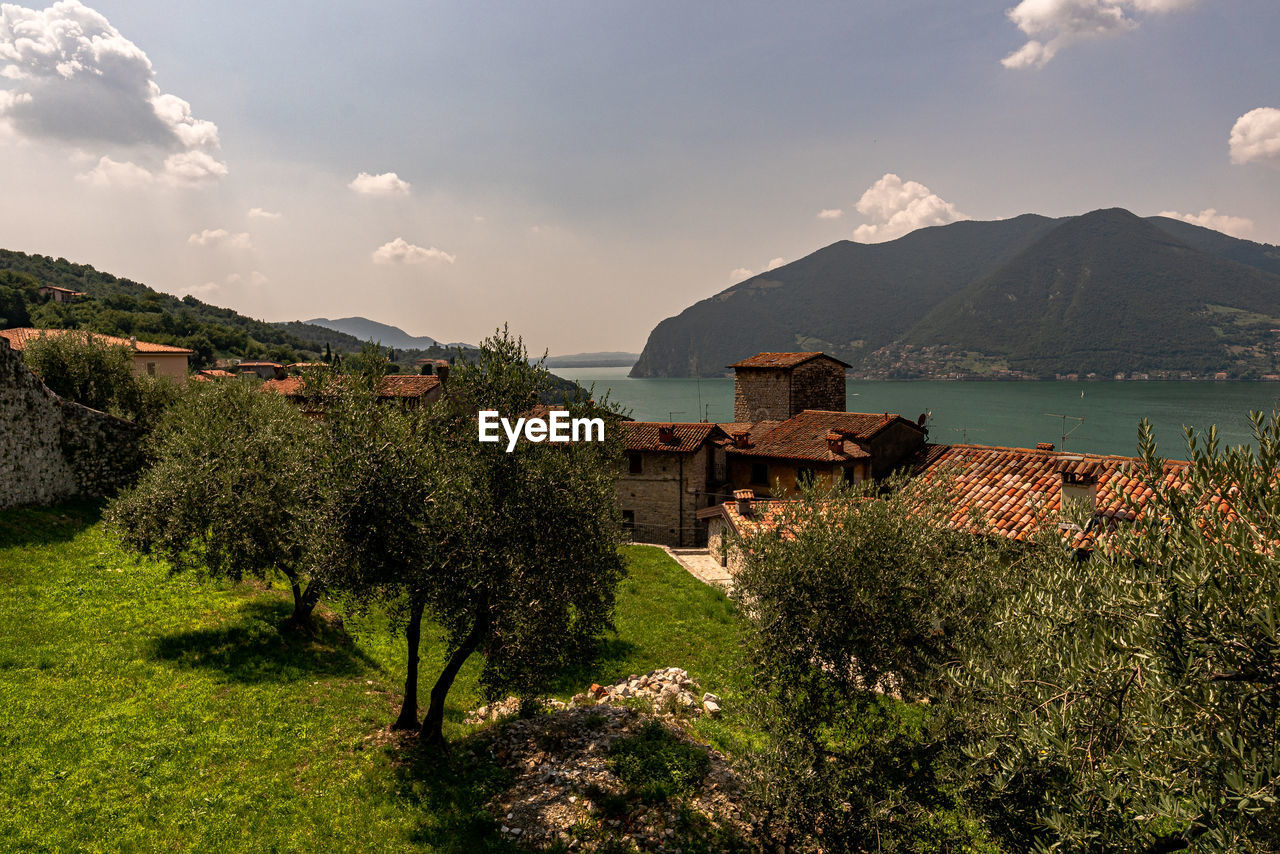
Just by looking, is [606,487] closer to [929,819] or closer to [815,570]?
[815,570]

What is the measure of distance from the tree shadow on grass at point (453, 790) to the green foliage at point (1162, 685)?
31.3 feet

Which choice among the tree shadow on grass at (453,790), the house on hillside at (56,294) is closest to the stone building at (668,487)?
the tree shadow on grass at (453,790)

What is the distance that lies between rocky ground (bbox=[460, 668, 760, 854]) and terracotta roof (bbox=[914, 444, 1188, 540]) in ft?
37.9

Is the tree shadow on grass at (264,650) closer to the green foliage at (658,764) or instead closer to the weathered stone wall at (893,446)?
the green foliage at (658,764)

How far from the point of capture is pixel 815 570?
10.3 m

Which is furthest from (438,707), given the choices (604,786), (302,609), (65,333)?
(65,333)

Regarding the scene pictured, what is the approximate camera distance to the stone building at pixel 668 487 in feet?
146

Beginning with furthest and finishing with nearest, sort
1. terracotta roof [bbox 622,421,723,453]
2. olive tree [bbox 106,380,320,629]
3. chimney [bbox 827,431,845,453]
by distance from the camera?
terracotta roof [bbox 622,421,723,453], chimney [bbox 827,431,845,453], olive tree [bbox 106,380,320,629]

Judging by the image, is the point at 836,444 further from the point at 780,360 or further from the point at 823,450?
the point at 780,360

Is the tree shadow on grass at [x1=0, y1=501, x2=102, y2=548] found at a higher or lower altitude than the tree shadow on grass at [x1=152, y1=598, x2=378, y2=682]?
higher

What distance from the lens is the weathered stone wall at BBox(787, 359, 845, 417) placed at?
54.3 m

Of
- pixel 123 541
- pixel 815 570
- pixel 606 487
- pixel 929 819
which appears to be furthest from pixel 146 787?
pixel 929 819

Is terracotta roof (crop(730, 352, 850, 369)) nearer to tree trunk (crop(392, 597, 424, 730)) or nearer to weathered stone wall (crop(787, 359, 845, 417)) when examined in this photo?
weathered stone wall (crop(787, 359, 845, 417))

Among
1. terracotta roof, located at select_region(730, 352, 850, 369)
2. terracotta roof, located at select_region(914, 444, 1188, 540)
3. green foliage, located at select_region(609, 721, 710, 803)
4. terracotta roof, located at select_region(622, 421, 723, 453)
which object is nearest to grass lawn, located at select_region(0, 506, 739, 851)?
green foliage, located at select_region(609, 721, 710, 803)
